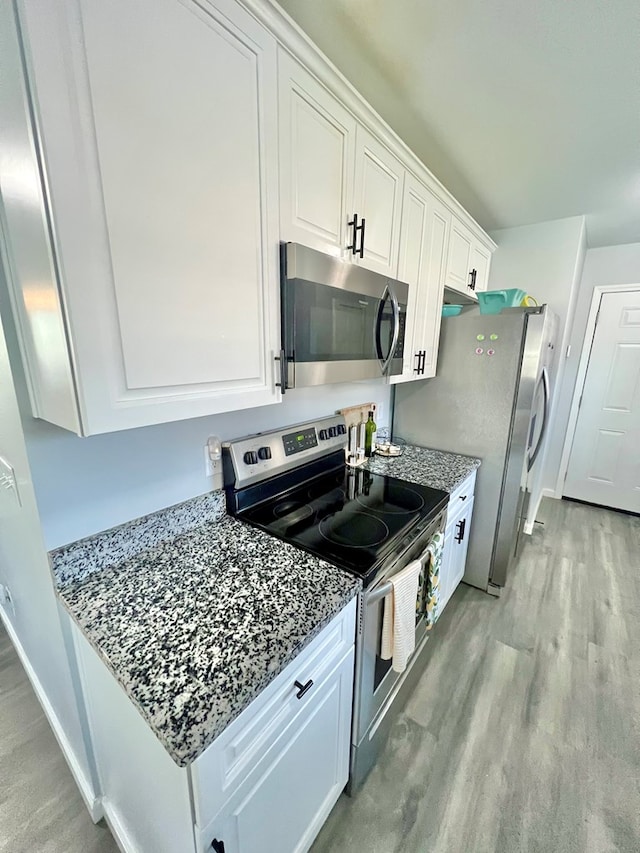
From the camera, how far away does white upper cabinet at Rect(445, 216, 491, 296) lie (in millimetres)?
2053

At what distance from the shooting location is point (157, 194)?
706 mm

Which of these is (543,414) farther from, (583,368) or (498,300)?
(583,368)

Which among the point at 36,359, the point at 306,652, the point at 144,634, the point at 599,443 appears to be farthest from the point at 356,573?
the point at 599,443

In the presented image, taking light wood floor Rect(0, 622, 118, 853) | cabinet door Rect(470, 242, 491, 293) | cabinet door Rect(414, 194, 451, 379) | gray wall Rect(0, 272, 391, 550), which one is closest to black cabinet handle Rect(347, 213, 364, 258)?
cabinet door Rect(414, 194, 451, 379)

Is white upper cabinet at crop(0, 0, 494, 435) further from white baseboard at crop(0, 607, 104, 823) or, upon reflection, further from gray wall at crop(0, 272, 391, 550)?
white baseboard at crop(0, 607, 104, 823)

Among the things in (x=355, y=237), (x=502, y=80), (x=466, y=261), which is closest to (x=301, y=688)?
(x=355, y=237)

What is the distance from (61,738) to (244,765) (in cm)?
119

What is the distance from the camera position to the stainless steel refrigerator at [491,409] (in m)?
1.98

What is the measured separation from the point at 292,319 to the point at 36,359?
2.10 ft

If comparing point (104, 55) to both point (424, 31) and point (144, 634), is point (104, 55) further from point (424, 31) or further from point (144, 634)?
point (144, 634)

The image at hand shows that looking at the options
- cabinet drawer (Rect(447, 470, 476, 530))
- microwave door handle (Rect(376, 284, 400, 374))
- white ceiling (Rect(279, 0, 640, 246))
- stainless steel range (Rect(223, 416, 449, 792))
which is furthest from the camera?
cabinet drawer (Rect(447, 470, 476, 530))

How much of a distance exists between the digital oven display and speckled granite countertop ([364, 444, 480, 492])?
17.1 inches

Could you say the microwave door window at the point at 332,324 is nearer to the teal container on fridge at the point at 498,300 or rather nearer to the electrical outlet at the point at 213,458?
the electrical outlet at the point at 213,458

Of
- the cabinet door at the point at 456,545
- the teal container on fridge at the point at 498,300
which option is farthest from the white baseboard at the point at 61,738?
the teal container on fridge at the point at 498,300
